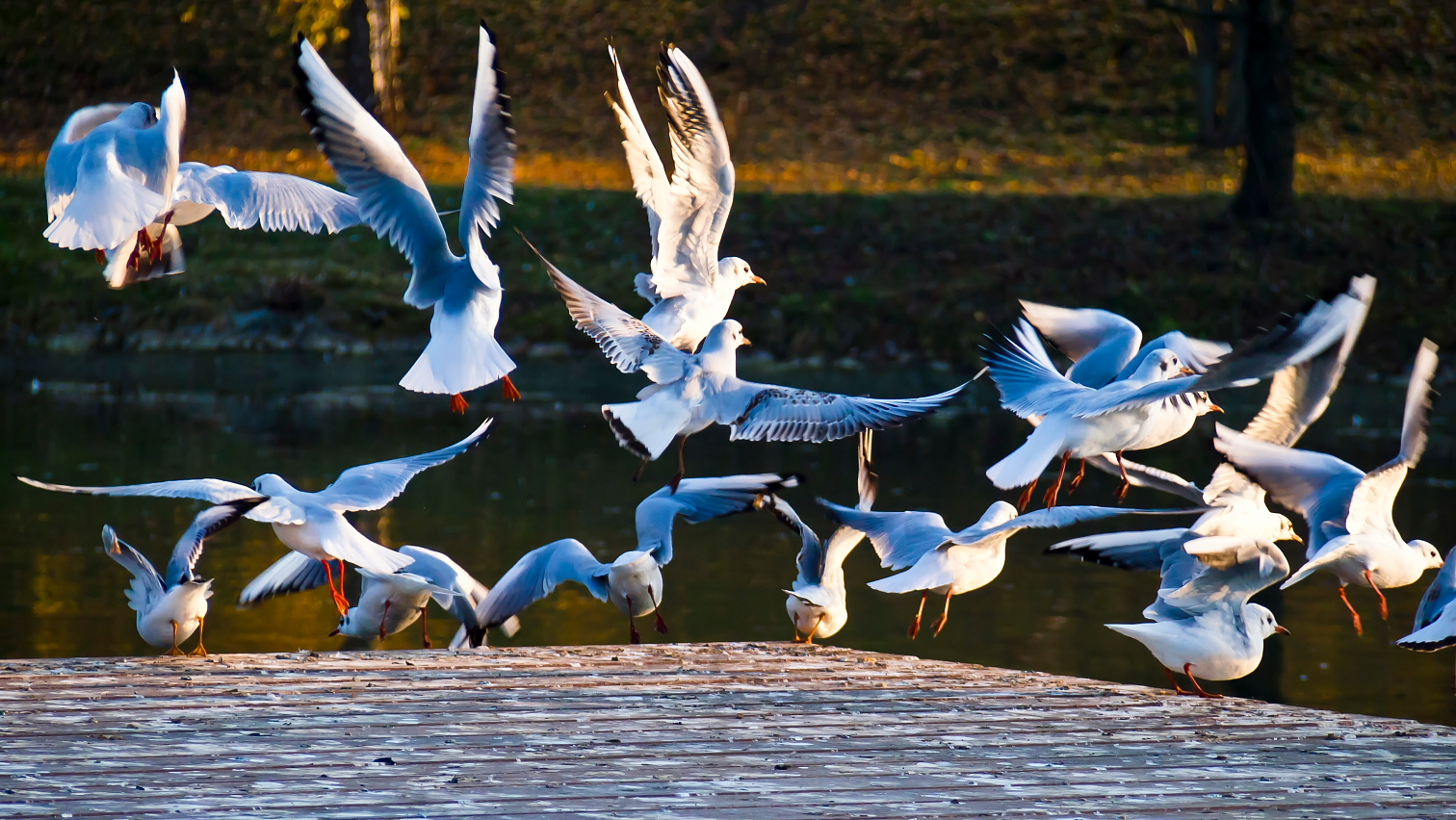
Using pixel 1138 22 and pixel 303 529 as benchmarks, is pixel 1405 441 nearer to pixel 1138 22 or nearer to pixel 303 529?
pixel 303 529

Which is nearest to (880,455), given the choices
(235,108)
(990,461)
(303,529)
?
(990,461)

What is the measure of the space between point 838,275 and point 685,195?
12324 millimetres

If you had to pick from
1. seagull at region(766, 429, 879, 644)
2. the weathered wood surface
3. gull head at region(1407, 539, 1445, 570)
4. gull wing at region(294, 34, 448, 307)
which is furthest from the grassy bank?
the weathered wood surface

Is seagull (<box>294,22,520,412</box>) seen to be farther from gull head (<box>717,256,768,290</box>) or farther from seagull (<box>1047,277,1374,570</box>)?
seagull (<box>1047,277,1374,570</box>)

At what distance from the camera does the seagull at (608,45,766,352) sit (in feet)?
25.4

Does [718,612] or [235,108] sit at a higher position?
[235,108]

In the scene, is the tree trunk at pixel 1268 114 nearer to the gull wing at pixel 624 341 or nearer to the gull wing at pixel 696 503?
the gull wing at pixel 696 503

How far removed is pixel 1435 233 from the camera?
20703 millimetres

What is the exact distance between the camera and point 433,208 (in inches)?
279

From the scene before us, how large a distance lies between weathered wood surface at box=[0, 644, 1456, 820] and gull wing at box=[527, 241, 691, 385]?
111 cm

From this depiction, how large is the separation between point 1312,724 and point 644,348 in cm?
278

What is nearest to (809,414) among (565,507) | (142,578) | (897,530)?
(897,530)

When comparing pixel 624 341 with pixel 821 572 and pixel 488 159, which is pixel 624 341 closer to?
pixel 488 159

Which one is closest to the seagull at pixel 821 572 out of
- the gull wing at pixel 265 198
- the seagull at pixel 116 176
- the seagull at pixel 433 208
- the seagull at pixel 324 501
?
the seagull at pixel 433 208
